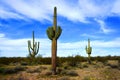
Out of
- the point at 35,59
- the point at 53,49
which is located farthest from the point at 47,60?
the point at 53,49

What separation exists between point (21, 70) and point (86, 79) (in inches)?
239

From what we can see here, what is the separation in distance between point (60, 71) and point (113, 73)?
15.5 ft

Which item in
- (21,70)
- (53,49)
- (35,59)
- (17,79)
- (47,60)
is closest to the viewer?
(17,79)

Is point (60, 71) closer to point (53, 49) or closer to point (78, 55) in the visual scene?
point (53, 49)

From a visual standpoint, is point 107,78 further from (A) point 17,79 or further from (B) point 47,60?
(B) point 47,60

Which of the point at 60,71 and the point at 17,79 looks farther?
the point at 60,71

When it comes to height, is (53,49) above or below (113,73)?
above

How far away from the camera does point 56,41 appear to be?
21344 millimetres

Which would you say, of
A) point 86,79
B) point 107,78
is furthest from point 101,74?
point 86,79

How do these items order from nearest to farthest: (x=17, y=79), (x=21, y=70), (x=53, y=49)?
(x=17, y=79)
(x=53, y=49)
(x=21, y=70)

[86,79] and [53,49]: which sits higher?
[53,49]

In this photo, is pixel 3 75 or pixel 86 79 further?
pixel 3 75

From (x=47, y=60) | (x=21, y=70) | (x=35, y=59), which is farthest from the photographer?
(x=47, y=60)

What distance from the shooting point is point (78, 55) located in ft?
121
